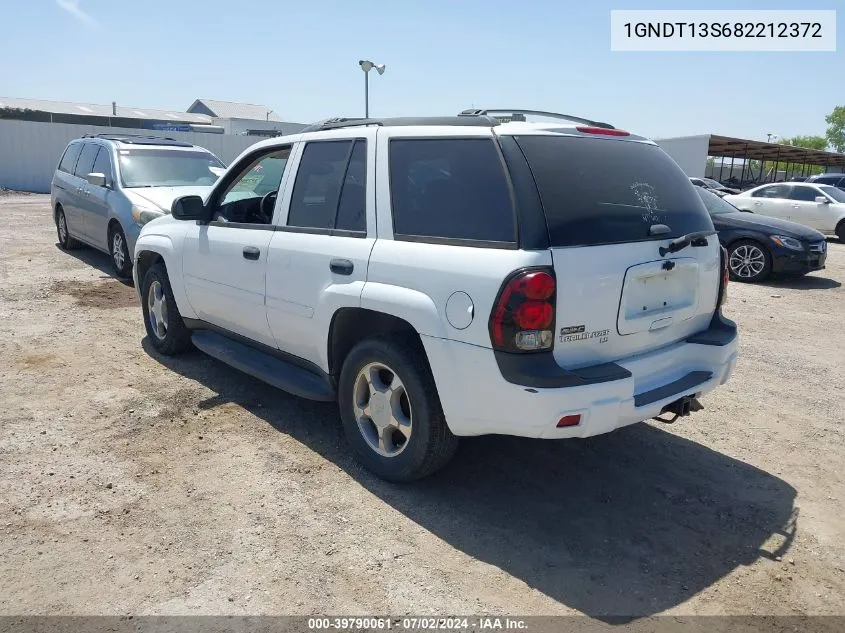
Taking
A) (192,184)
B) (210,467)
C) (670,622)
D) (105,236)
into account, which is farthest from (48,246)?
(670,622)

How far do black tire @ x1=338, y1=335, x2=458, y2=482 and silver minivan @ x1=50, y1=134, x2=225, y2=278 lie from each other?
533 cm

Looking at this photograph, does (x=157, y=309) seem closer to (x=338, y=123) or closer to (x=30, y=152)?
(x=338, y=123)

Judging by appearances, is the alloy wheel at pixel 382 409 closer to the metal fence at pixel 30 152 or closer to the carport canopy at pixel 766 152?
the metal fence at pixel 30 152

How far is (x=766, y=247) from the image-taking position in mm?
10234

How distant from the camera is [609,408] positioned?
3.10m

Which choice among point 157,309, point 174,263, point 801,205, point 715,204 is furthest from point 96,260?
point 801,205

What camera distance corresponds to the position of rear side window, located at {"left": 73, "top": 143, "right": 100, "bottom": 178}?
9677mm

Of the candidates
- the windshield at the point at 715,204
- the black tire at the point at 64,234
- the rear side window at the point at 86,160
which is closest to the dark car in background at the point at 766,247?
the windshield at the point at 715,204

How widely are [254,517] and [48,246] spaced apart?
33.7 feet

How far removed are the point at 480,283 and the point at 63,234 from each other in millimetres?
10238

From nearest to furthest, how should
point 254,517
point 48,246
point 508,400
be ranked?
1. point 508,400
2. point 254,517
3. point 48,246

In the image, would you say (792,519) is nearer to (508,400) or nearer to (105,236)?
(508,400)

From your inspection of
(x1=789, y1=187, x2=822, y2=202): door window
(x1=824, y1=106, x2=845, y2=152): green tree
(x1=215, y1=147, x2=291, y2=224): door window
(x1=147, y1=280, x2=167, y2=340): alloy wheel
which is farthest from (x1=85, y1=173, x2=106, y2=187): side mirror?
(x1=824, y1=106, x2=845, y2=152): green tree

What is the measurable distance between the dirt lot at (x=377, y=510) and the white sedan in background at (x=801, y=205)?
12.4m
